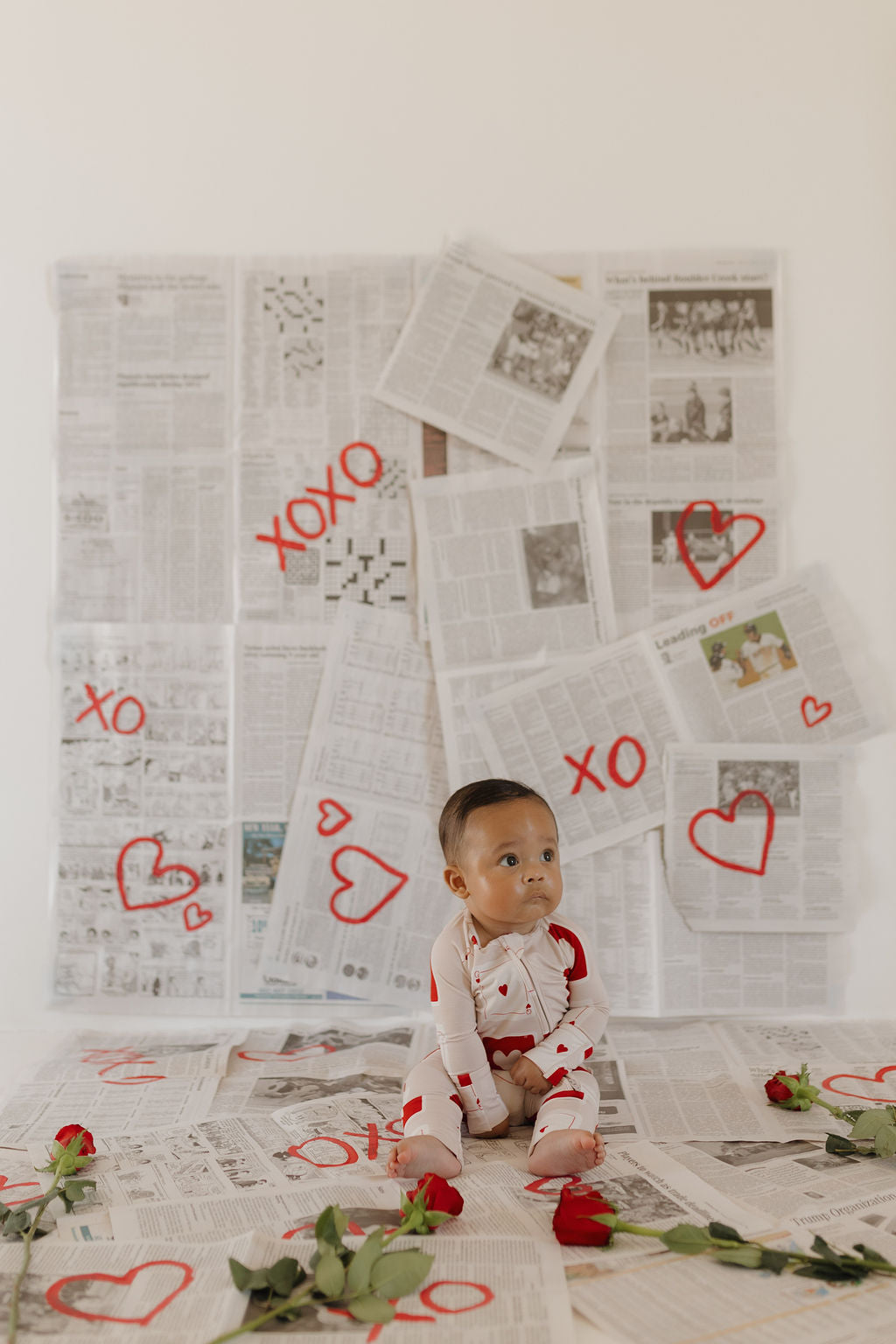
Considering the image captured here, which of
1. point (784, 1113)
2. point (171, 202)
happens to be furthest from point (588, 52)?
point (784, 1113)

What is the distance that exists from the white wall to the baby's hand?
71 cm

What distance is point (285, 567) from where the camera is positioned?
179cm

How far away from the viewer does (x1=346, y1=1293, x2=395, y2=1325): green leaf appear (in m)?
0.89

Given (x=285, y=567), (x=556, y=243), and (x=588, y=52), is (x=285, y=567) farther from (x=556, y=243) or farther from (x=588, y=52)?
(x=588, y=52)

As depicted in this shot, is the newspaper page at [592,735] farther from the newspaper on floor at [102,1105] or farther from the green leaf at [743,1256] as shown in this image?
the green leaf at [743,1256]

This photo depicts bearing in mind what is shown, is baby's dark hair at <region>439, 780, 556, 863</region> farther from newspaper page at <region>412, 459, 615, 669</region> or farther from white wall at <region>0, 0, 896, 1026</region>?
white wall at <region>0, 0, 896, 1026</region>

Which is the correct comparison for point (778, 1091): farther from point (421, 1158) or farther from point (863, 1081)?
point (421, 1158)

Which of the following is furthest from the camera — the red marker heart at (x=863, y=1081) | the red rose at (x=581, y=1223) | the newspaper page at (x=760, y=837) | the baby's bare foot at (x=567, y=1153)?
the newspaper page at (x=760, y=837)

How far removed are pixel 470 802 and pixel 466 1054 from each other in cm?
33

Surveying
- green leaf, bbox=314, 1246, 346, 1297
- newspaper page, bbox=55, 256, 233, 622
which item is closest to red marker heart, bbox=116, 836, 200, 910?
newspaper page, bbox=55, 256, 233, 622

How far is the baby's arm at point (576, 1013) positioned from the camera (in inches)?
53.1

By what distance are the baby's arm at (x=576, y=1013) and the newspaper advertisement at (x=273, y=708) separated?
23.3 inches

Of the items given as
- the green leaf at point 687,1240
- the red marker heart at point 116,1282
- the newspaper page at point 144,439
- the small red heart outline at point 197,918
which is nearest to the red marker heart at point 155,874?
the small red heart outline at point 197,918

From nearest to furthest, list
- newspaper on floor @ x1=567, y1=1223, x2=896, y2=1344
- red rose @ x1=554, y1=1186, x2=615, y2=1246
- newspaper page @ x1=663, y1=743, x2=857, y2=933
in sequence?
newspaper on floor @ x1=567, y1=1223, x2=896, y2=1344 < red rose @ x1=554, y1=1186, x2=615, y2=1246 < newspaper page @ x1=663, y1=743, x2=857, y2=933
